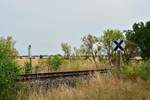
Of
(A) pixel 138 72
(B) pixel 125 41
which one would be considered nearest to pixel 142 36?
(B) pixel 125 41

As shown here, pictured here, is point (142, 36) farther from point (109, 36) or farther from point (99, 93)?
point (99, 93)

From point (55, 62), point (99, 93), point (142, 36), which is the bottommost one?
point (99, 93)

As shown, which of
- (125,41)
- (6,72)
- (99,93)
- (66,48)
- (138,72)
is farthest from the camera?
(66,48)

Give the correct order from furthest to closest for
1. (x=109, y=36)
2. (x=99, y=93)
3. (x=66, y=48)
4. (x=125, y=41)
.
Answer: (x=66, y=48) → (x=109, y=36) → (x=125, y=41) → (x=99, y=93)

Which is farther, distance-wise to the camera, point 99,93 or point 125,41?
point 125,41

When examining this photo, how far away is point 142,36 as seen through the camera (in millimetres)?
39938

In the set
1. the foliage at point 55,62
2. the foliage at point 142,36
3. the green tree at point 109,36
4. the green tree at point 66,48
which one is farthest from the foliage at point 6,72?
the green tree at point 66,48

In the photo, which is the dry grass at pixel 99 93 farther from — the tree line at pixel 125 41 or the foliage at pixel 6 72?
the tree line at pixel 125 41

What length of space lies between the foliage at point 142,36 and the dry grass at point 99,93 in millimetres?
19153

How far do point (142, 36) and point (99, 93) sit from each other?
2436 centimetres

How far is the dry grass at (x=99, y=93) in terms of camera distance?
617 inches

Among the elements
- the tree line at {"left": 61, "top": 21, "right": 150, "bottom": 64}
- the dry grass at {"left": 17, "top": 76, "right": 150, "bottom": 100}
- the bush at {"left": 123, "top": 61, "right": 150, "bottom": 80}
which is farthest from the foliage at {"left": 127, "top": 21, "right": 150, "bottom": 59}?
the dry grass at {"left": 17, "top": 76, "right": 150, "bottom": 100}

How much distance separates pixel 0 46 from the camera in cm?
1811

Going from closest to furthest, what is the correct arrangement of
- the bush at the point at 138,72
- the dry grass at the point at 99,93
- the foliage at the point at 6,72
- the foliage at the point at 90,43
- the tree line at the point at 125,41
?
→ the dry grass at the point at 99,93
the foliage at the point at 6,72
the bush at the point at 138,72
the tree line at the point at 125,41
the foliage at the point at 90,43
